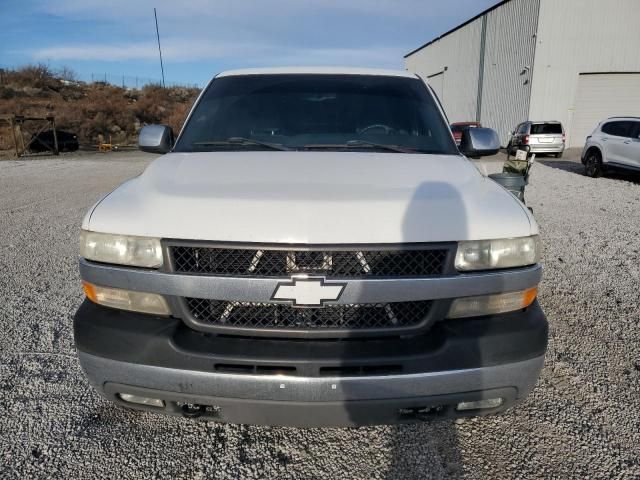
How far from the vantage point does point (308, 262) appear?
185 centimetres

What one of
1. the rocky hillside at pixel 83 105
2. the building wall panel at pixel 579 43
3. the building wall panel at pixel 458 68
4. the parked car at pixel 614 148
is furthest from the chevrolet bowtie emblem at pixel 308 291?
the building wall panel at pixel 458 68

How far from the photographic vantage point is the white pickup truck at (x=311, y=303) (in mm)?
1812

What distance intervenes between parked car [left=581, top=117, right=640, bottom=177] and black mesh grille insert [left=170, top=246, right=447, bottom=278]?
1344 centimetres

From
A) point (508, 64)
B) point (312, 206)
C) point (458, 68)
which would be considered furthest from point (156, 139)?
point (458, 68)

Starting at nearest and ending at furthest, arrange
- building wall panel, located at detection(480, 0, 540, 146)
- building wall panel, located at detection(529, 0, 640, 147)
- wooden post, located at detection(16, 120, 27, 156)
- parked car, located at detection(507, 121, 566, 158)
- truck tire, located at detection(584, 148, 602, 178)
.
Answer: truck tire, located at detection(584, 148, 602, 178) < parked car, located at detection(507, 121, 566, 158) < wooden post, located at detection(16, 120, 27, 156) < building wall panel, located at detection(529, 0, 640, 147) < building wall panel, located at detection(480, 0, 540, 146)

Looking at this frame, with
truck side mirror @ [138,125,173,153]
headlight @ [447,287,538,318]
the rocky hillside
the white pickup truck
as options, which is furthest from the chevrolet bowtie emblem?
the rocky hillside

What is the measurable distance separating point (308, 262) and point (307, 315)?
0.72 feet

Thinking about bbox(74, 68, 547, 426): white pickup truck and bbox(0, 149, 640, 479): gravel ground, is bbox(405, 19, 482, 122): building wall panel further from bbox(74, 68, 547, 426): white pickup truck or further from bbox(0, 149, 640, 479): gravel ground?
bbox(74, 68, 547, 426): white pickup truck

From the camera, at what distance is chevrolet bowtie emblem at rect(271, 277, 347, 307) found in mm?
1796

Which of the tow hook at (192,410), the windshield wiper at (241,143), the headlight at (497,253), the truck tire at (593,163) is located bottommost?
the truck tire at (593,163)

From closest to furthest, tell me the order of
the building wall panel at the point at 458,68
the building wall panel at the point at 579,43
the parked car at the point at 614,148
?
the parked car at the point at 614,148
the building wall panel at the point at 579,43
the building wall panel at the point at 458,68

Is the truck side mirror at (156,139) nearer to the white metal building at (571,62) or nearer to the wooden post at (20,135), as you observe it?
the wooden post at (20,135)

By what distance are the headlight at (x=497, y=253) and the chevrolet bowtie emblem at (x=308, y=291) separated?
52 centimetres

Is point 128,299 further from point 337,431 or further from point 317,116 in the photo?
point 317,116
